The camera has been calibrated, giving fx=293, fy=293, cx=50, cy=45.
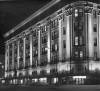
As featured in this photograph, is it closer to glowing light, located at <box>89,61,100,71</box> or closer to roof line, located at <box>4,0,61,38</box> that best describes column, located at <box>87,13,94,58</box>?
glowing light, located at <box>89,61,100,71</box>

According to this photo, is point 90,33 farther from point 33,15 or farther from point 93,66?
point 33,15

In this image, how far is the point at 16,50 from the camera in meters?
121

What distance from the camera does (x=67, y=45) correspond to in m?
81.1

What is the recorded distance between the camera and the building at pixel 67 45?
255 feet

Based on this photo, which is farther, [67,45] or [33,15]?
[33,15]

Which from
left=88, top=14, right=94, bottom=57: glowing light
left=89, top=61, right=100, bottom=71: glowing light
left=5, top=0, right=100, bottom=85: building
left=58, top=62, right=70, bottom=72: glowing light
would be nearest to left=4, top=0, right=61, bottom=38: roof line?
left=5, top=0, right=100, bottom=85: building

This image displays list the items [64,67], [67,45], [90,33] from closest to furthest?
[90,33] → [64,67] → [67,45]

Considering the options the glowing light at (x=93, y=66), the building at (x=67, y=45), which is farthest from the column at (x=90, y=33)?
the glowing light at (x=93, y=66)

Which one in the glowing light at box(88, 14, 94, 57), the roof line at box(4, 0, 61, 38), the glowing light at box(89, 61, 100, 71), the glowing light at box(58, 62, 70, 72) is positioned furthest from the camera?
the roof line at box(4, 0, 61, 38)

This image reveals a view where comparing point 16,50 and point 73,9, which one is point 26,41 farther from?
point 73,9

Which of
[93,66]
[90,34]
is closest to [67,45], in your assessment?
[90,34]

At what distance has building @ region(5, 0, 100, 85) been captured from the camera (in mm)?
77875

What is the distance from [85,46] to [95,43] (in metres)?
3.32

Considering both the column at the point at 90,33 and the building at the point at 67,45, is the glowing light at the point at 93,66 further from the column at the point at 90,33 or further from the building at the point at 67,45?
Result: the column at the point at 90,33
